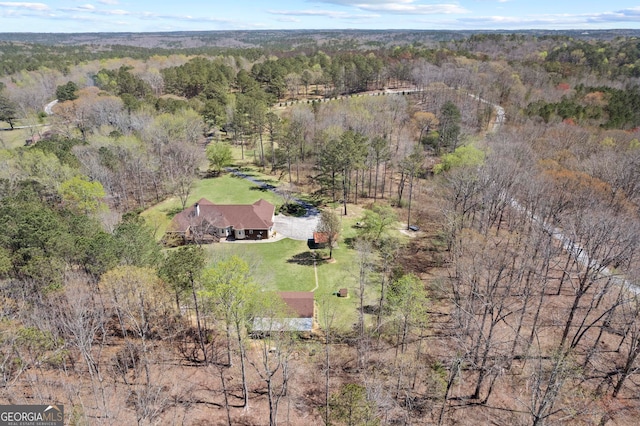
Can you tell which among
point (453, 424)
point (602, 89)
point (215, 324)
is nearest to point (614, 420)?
point (453, 424)

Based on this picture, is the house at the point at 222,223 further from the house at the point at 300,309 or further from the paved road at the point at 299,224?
the house at the point at 300,309

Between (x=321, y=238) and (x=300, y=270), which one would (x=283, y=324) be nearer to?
(x=300, y=270)

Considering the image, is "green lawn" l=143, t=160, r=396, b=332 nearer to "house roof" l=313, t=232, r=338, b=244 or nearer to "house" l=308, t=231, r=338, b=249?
"house" l=308, t=231, r=338, b=249

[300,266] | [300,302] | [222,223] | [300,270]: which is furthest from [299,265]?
[222,223]

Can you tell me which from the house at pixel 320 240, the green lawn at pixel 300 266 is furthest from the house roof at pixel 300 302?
the house at pixel 320 240

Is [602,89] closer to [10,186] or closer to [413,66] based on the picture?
[413,66]

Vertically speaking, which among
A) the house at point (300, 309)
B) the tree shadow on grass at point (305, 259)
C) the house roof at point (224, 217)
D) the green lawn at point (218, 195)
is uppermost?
the house roof at point (224, 217)
